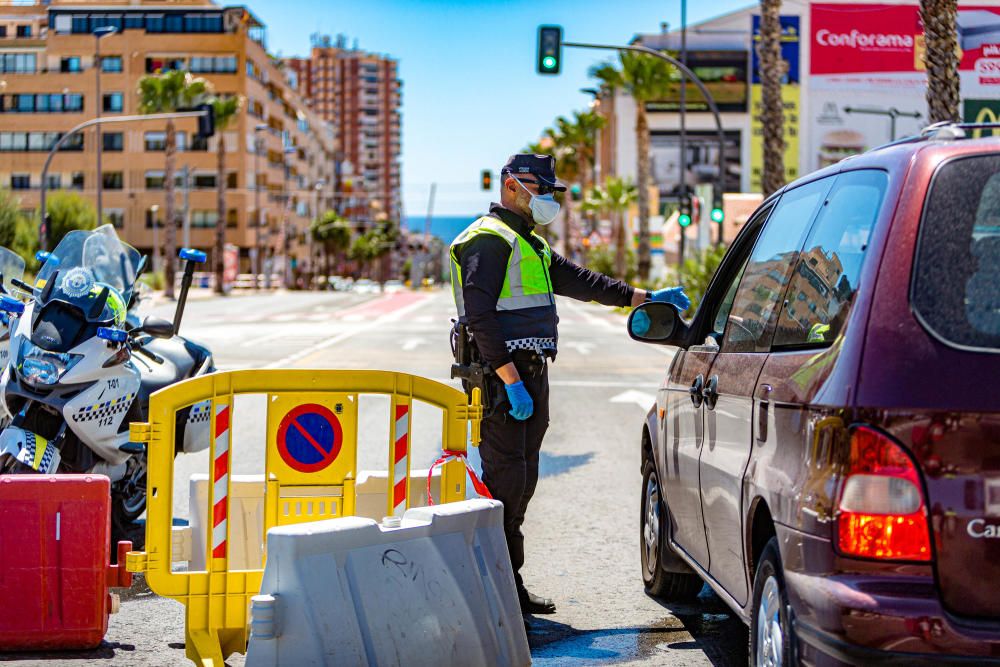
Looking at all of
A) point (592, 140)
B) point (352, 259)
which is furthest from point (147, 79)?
point (352, 259)

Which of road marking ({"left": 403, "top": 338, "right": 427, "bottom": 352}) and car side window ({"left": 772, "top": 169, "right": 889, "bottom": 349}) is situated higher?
car side window ({"left": 772, "top": 169, "right": 889, "bottom": 349})

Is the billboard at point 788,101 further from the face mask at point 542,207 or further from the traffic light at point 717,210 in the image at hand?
the face mask at point 542,207

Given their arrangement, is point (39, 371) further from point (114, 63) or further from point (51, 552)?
point (114, 63)

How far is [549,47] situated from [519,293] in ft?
70.5

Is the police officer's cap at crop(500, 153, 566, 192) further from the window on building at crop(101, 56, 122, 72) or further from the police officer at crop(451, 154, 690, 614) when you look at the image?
the window on building at crop(101, 56, 122, 72)

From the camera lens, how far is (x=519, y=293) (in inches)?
243

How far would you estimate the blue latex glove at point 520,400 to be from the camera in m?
5.99

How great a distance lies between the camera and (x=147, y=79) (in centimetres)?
6738

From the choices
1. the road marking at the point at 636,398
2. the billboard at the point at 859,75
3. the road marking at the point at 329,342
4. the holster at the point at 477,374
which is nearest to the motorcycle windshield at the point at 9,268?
the holster at the point at 477,374

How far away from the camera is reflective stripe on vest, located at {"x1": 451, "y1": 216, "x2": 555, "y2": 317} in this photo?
6.12 m

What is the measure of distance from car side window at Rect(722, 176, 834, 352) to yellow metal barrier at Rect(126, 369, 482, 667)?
103 cm

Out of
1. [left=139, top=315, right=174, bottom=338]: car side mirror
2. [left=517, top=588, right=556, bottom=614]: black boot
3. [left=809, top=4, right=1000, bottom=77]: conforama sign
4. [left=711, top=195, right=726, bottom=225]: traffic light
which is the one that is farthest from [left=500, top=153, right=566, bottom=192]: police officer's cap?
[left=809, top=4, right=1000, bottom=77]: conforama sign

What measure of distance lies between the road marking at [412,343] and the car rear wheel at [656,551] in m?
18.6

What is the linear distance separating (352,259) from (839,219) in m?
186
